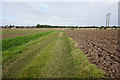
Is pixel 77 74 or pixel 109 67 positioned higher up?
pixel 109 67

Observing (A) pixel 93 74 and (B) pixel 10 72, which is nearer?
(A) pixel 93 74

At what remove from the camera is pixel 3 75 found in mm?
3508

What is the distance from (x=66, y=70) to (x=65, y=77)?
551 mm

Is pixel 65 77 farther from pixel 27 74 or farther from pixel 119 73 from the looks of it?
pixel 119 73

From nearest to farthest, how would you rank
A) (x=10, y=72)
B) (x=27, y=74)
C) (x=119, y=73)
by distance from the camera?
1. (x=119, y=73)
2. (x=27, y=74)
3. (x=10, y=72)

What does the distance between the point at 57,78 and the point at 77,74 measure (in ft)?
3.56

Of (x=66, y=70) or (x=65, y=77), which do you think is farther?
(x=66, y=70)

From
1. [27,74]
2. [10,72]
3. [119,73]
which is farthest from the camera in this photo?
[10,72]

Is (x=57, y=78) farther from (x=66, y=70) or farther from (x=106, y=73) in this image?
(x=106, y=73)

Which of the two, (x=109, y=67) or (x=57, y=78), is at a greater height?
(x=109, y=67)

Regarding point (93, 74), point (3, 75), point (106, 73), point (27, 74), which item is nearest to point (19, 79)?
point (27, 74)

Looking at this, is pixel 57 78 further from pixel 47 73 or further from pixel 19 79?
pixel 19 79

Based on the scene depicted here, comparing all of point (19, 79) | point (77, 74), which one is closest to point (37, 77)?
point (19, 79)

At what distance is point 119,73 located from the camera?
3.16 metres
